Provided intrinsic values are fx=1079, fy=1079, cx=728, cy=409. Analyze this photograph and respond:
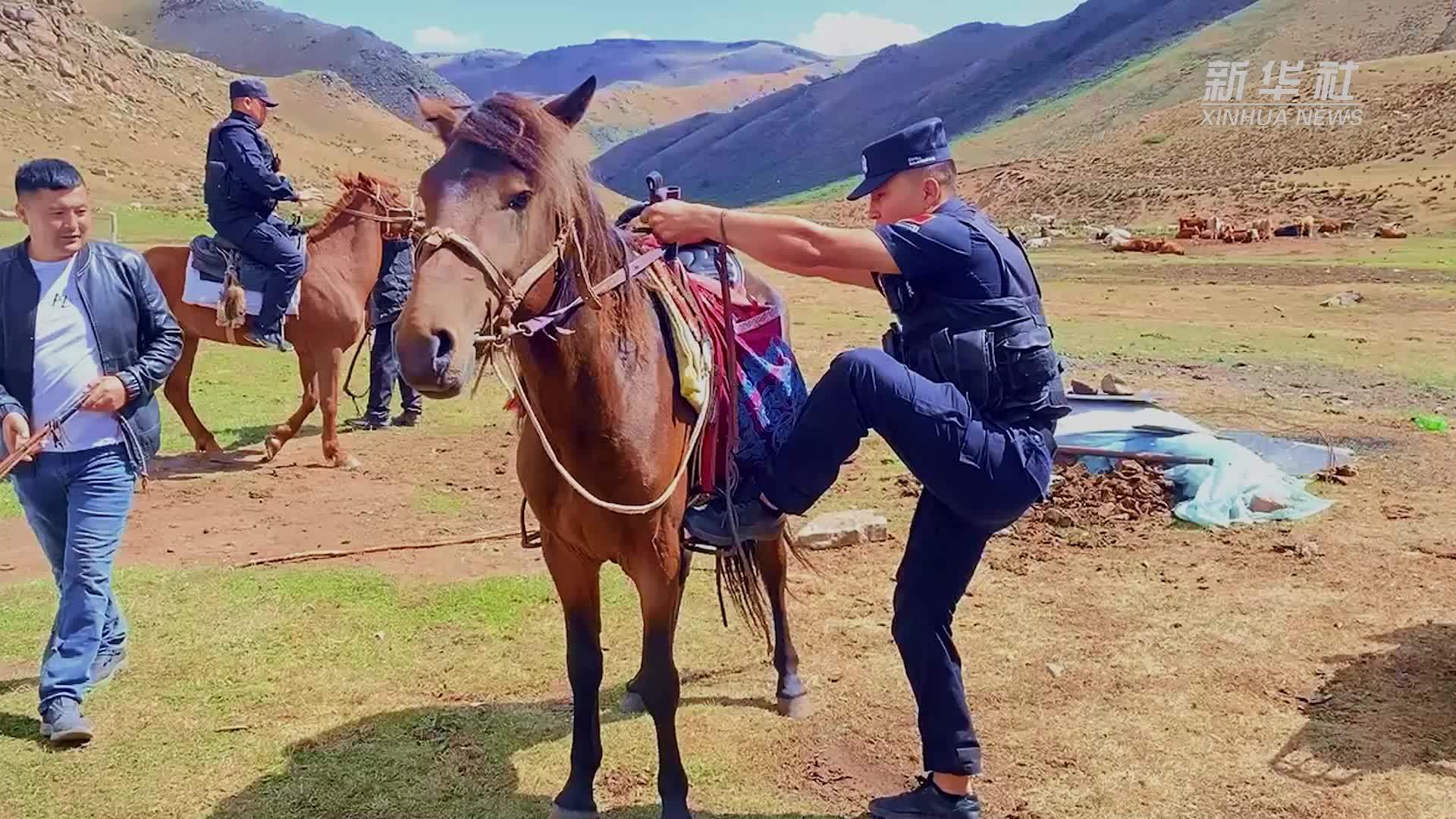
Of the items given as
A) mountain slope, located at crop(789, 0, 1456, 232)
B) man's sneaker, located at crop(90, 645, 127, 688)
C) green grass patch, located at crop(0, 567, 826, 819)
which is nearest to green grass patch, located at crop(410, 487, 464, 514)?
green grass patch, located at crop(0, 567, 826, 819)

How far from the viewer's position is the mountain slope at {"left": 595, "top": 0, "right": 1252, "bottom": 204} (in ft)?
328

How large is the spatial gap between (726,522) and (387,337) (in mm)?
7240

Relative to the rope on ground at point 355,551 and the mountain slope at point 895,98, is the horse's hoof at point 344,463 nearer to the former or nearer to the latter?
the rope on ground at point 355,551

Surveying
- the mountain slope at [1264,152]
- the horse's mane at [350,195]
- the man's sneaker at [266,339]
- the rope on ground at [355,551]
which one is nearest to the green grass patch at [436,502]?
the rope on ground at [355,551]

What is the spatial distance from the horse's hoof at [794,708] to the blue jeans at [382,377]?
6.32 metres

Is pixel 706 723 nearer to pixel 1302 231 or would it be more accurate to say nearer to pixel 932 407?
pixel 932 407

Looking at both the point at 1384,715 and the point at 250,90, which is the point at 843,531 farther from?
the point at 250,90

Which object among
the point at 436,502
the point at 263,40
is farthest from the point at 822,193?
the point at 436,502

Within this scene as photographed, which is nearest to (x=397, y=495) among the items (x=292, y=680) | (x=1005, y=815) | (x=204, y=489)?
(x=204, y=489)

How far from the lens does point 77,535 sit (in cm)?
430

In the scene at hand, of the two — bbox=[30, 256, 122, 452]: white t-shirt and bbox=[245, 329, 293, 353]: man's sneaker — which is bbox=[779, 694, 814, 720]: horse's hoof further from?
bbox=[245, 329, 293, 353]: man's sneaker

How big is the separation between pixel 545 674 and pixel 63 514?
2124mm

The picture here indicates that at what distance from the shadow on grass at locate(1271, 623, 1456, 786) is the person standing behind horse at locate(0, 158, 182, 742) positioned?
15.3 feet

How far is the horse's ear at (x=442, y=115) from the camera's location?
300 cm
